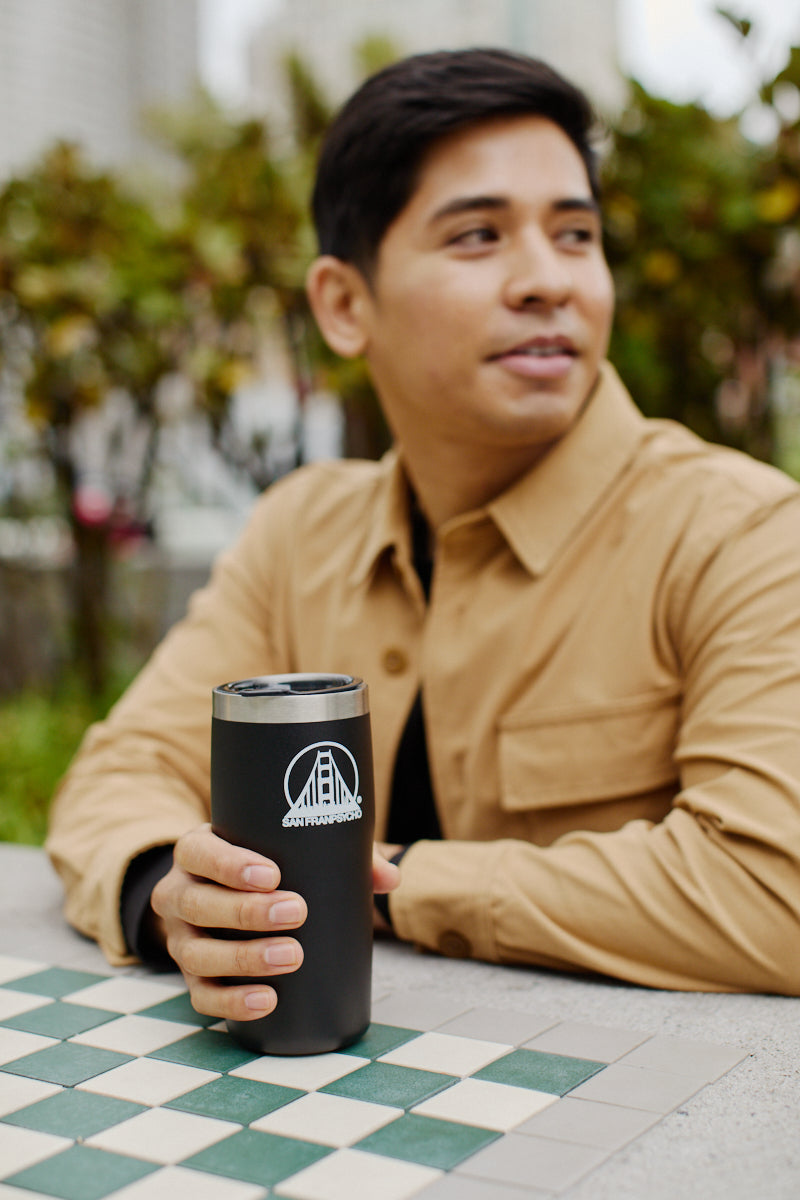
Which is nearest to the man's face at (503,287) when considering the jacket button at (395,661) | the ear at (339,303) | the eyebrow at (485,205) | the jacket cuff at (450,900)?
the eyebrow at (485,205)

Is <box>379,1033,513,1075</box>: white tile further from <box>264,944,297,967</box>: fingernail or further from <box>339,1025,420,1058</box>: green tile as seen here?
<box>264,944,297,967</box>: fingernail

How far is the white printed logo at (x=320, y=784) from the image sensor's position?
1.11 m

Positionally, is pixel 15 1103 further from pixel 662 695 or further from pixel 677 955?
pixel 662 695

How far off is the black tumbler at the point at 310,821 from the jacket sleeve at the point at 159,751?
1.41 ft

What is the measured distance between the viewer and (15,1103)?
3.53 feet

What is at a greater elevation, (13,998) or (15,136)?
(15,136)

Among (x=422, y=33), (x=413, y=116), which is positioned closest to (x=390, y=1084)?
(x=413, y=116)

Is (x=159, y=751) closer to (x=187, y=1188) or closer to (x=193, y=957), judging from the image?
(x=193, y=957)

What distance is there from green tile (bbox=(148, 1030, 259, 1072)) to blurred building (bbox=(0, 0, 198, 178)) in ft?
24.9

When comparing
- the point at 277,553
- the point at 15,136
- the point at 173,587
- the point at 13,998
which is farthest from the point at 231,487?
the point at 15,136

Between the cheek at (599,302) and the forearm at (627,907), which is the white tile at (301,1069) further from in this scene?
the cheek at (599,302)

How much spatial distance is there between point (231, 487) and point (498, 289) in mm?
2610

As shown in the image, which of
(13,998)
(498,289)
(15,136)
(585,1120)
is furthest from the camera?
(15,136)

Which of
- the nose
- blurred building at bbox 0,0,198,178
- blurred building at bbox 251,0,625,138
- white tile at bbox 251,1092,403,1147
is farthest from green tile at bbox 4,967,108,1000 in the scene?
blurred building at bbox 0,0,198,178
